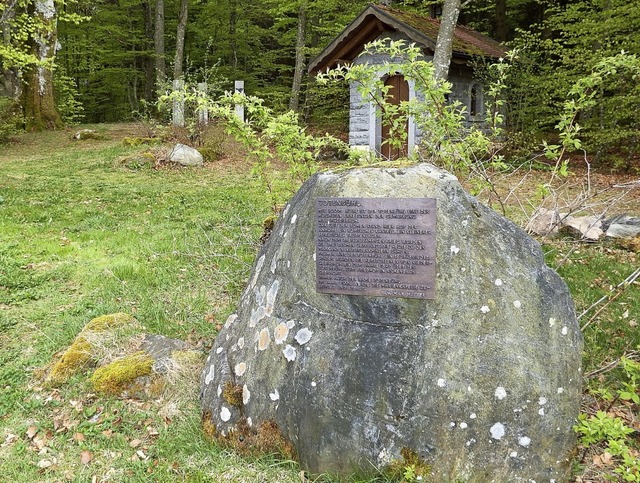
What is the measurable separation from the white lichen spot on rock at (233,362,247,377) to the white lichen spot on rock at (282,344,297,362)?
0.35 m

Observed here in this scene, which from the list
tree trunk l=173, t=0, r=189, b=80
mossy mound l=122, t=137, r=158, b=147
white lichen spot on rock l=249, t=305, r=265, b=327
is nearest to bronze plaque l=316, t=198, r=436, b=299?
white lichen spot on rock l=249, t=305, r=265, b=327

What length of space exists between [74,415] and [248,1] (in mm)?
27293

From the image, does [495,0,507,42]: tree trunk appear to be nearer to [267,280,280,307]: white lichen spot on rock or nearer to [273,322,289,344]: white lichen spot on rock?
[267,280,280,307]: white lichen spot on rock

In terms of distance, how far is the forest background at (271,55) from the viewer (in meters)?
12.6

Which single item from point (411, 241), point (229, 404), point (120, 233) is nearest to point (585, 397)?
point (411, 241)

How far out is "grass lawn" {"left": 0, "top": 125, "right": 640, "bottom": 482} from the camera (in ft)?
10.3

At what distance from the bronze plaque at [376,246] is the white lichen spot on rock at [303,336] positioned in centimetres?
26

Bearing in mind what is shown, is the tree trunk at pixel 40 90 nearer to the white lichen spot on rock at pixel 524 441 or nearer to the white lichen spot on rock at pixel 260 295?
the white lichen spot on rock at pixel 260 295

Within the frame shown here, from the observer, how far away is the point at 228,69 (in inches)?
1021

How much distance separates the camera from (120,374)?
3.85 metres

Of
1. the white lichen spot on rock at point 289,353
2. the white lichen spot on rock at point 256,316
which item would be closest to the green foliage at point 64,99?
the white lichen spot on rock at point 256,316

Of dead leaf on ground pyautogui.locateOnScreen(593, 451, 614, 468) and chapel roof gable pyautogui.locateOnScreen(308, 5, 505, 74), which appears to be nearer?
dead leaf on ground pyautogui.locateOnScreen(593, 451, 614, 468)

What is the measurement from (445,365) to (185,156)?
1268cm

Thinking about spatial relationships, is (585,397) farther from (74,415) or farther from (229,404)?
(74,415)
